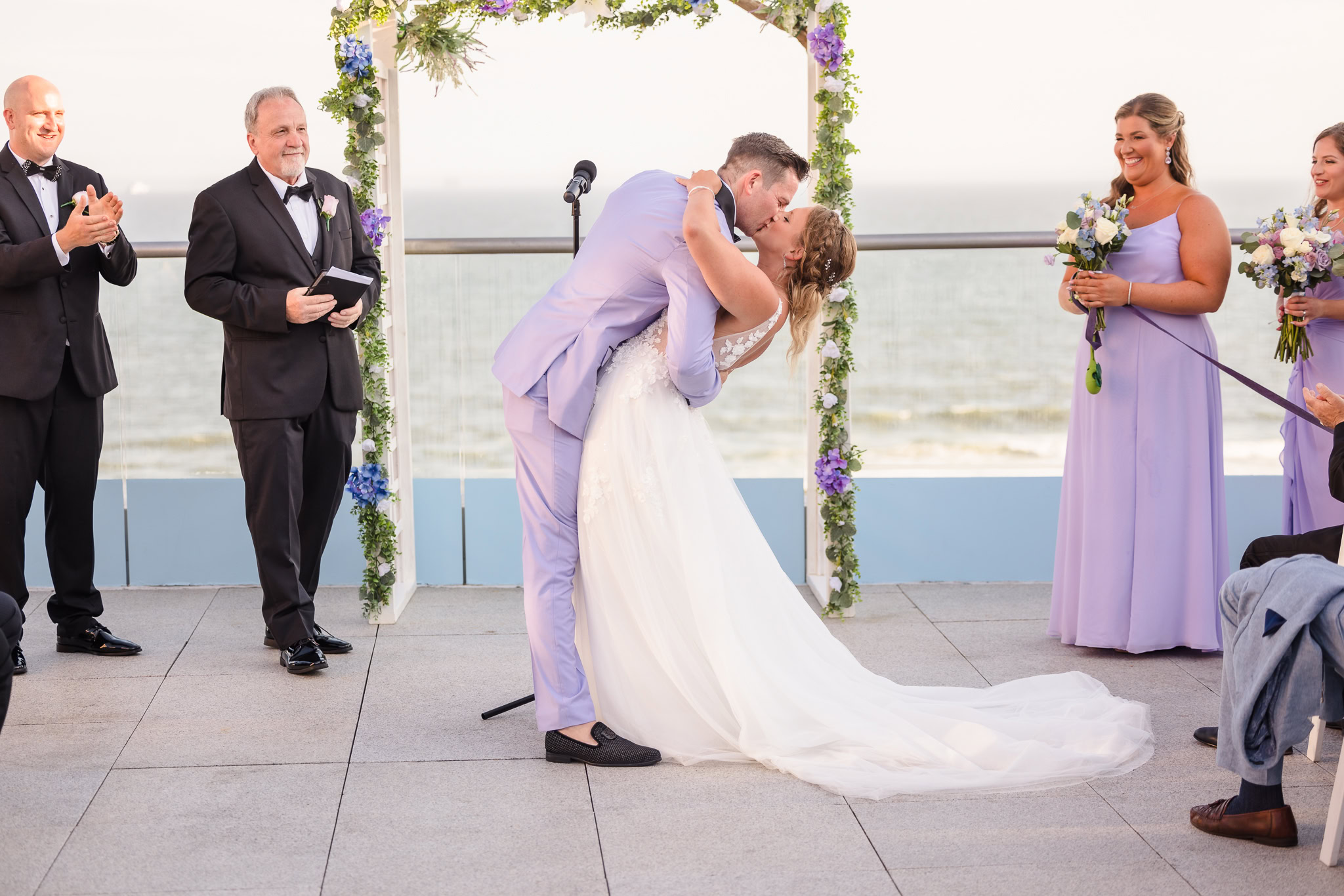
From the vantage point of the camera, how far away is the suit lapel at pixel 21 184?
394cm

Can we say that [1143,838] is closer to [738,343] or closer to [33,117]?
[738,343]

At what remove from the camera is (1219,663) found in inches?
161

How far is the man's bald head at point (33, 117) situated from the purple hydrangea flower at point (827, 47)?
8.01 feet

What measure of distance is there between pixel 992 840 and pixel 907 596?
2391 mm

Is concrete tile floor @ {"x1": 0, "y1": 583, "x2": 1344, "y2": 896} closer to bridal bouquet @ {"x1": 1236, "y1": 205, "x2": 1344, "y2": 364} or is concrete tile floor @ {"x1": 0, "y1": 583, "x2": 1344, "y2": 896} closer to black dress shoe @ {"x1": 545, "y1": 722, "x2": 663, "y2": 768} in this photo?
black dress shoe @ {"x1": 545, "y1": 722, "x2": 663, "y2": 768}

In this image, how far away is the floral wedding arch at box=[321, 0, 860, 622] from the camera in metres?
4.48

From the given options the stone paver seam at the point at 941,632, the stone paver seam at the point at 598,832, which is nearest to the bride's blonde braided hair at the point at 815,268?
the stone paver seam at the point at 598,832

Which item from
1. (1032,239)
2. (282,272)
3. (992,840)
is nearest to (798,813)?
(992,840)

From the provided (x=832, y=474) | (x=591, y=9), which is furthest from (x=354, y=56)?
(x=832, y=474)

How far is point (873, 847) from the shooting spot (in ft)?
8.88

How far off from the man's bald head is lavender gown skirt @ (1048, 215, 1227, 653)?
3.36 meters

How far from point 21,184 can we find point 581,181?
1.79m

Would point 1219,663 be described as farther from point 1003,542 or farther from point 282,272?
point 282,272

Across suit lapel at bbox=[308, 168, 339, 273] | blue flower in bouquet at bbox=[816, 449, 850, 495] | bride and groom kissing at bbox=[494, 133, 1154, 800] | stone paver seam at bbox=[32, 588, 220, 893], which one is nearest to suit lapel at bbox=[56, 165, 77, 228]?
suit lapel at bbox=[308, 168, 339, 273]
